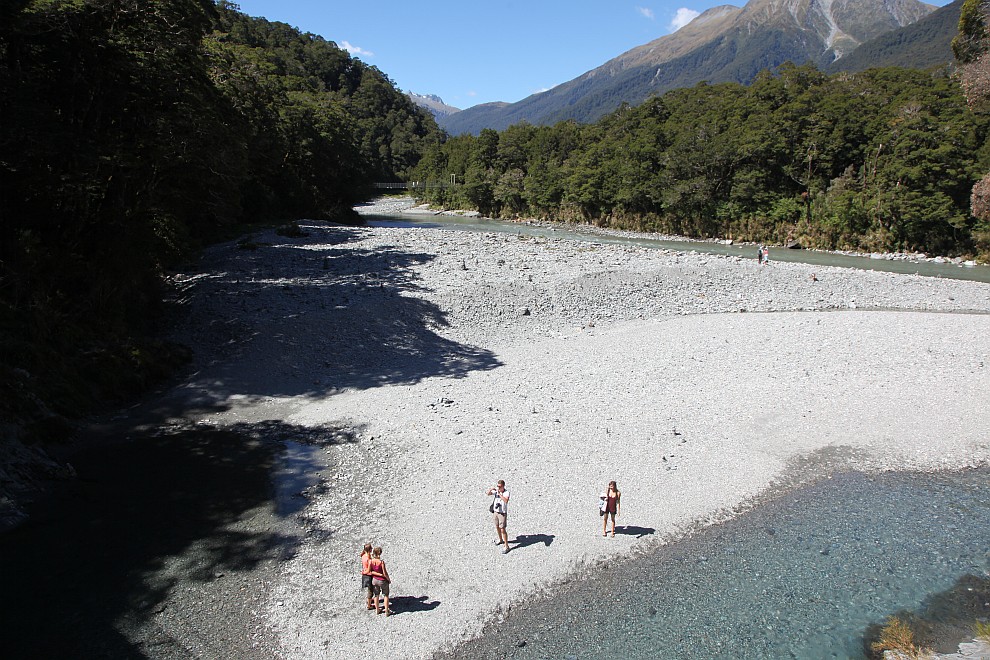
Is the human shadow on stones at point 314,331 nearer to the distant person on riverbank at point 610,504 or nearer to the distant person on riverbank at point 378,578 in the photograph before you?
the distant person on riverbank at point 610,504

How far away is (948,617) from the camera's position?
7.11m

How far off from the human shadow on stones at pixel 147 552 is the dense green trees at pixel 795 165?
41.6 m

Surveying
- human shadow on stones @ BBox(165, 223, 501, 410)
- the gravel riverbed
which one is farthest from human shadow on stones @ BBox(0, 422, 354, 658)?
human shadow on stones @ BBox(165, 223, 501, 410)

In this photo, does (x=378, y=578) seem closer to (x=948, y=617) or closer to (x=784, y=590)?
(x=784, y=590)

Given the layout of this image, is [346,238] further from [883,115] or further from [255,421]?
[883,115]

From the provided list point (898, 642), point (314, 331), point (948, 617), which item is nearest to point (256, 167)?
point (314, 331)

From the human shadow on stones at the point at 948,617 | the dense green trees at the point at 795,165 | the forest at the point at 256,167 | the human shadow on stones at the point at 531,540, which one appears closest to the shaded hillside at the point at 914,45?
the dense green trees at the point at 795,165

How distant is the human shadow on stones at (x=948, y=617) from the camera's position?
6.68m

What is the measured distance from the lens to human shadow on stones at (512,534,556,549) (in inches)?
335

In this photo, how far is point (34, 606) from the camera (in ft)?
23.4

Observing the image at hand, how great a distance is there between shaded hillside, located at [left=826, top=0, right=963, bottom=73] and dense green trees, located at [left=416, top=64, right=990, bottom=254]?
93.4m

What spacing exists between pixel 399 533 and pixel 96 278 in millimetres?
12549

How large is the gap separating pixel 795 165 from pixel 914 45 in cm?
14737

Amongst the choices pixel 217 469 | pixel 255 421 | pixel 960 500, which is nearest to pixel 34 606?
pixel 217 469
